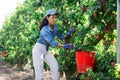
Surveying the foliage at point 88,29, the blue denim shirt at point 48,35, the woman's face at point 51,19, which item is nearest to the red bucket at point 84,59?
the foliage at point 88,29

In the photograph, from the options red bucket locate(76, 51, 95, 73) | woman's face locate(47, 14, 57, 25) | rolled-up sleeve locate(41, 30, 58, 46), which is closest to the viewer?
red bucket locate(76, 51, 95, 73)

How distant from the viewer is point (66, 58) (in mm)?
7965

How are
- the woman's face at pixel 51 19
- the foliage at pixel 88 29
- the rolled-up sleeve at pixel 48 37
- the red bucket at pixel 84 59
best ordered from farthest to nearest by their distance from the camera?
the woman's face at pixel 51 19 → the rolled-up sleeve at pixel 48 37 → the red bucket at pixel 84 59 → the foliage at pixel 88 29

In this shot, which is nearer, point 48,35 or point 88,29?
point 48,35

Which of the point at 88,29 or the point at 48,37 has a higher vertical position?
the point at 88,29

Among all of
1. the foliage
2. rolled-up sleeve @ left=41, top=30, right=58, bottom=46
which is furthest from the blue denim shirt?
the foliage

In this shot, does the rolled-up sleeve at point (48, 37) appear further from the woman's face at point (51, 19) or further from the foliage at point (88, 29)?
the foliage at point (88, 29)

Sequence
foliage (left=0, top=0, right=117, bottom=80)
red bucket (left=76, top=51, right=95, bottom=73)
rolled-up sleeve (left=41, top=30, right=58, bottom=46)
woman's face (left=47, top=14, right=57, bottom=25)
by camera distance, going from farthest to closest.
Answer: woman's face (left=47, top=14, right=57, bottom=25)
rolled-up sleeve (left=41, top=30, right=58, bottom=46)
red bucket (left=76, top=51, right=95, bottom=73)
foliage (left=0, top=0, right=117, bottom=80)

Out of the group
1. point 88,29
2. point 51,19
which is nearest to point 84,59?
point 88,29

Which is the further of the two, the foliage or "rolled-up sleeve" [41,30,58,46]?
"rolled-up sleeve" [41,30,58,46]

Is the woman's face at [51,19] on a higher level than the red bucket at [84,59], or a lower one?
higher

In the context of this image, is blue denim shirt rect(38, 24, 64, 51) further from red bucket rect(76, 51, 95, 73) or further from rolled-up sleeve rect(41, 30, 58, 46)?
red bucket rect(76, 51, 95, 73)

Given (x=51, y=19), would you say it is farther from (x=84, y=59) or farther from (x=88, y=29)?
(x=84, y=59)

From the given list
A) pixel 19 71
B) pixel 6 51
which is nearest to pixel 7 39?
pixel 6 51
